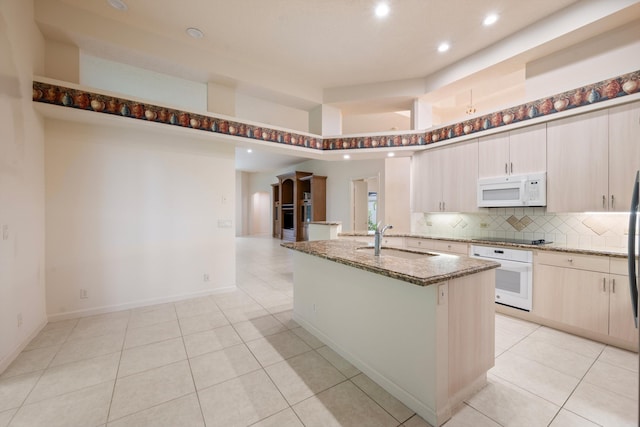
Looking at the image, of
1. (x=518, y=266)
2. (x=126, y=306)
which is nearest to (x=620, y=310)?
(x=518, y=266)

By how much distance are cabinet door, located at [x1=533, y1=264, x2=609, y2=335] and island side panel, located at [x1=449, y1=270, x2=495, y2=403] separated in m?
1.47

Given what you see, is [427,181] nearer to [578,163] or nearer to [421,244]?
[421,244]

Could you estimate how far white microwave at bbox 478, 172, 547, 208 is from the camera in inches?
119

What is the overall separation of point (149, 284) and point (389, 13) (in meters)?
4.44

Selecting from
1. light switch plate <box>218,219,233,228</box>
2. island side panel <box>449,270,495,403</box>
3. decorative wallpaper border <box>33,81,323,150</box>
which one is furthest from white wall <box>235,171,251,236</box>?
island side panel <box>449,270,495,403</box>

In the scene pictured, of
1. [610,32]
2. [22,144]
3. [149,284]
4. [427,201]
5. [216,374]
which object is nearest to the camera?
[216,374]

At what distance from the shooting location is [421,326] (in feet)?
5.19

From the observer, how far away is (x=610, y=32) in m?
2.59

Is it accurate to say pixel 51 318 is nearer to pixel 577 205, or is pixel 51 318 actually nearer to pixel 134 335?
pixel 134 335

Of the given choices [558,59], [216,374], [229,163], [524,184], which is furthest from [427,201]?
[216,374]

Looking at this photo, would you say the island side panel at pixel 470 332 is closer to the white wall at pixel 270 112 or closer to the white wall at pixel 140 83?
the white wall at pixel 140 83

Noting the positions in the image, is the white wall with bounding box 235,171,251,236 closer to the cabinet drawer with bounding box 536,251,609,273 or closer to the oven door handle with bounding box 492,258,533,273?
the oven door handle with bounding box 492,258,533,273

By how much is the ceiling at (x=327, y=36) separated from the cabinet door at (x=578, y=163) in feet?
3.04

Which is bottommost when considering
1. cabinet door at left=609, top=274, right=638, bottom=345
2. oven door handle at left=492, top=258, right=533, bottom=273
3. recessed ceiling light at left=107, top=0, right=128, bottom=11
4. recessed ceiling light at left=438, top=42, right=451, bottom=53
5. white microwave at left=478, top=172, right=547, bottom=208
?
cabinet door at left=609, top=274, right=638, bottom=345
